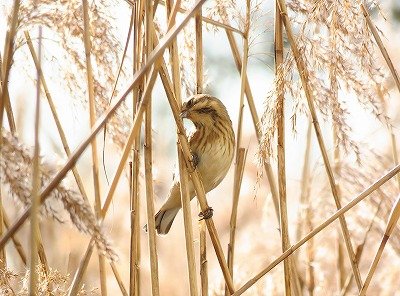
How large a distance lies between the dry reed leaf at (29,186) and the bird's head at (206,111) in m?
1.28

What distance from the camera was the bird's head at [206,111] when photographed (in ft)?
8.11

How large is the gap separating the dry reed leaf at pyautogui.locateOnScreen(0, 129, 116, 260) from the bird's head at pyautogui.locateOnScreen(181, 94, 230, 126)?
128cm

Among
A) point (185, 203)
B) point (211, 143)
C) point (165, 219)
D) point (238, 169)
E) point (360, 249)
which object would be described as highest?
point (211, 143)

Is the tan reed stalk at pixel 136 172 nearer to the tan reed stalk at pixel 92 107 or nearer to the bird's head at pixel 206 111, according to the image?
the tan reed stalk at pixel 92 107

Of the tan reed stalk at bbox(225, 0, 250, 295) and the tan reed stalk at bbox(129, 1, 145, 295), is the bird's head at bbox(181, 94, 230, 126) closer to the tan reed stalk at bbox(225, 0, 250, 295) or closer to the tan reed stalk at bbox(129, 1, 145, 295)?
the tan reed stalk at bbox(225, 0, 250, 295)

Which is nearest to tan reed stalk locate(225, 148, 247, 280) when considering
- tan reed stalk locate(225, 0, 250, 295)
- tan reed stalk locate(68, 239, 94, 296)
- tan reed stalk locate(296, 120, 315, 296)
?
tan reed stalk locate(225, 0, 250, 295)

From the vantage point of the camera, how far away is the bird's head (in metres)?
2.47

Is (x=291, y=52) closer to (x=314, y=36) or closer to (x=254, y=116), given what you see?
(x=314, y=36)

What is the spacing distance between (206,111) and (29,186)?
1552 millimetres

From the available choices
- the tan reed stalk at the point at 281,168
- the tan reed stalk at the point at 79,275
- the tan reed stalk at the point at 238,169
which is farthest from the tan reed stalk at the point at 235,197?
the tan reed stalk at the point at 79,275

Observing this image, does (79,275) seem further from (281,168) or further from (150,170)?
(281,168)

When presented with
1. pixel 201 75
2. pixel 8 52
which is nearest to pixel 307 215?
→ pixel 201 75

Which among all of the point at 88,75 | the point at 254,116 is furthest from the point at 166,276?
the point at 88,75

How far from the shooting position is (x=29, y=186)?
3.69 feet
